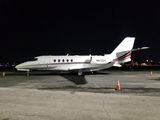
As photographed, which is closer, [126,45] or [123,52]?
[123,52]


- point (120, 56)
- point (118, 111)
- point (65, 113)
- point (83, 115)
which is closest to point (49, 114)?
point (65, 113)

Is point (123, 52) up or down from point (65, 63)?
up

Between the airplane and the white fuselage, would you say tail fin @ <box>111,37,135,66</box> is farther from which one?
the white fuselage

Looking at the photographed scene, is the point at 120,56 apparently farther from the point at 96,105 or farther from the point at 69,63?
the point at 96,105

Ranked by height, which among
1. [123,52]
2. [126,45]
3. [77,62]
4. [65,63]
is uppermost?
[126,45]

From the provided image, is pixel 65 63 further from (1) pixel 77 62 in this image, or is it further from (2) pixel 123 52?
(2) pixel 123 52

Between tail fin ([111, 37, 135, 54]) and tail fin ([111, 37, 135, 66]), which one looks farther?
tail fin ([111, 37, 135, 54])

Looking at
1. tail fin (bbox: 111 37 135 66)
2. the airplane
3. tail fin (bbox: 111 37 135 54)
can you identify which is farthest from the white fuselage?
tail fin (bbox: 111 37 135 54)

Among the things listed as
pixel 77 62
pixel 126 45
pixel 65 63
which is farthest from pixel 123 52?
pixel 65 63

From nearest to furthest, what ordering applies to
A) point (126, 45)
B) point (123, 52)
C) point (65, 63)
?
point (65, 63) → point (123, 52) → point (126, 45)

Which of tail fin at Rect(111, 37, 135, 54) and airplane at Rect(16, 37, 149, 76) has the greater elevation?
tail fin at Rect(111, 37, 135, 54)

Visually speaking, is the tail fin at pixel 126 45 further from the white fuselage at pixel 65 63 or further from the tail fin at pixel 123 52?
the white fuselage at pixel 65 63

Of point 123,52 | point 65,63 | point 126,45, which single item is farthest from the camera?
point 126,45

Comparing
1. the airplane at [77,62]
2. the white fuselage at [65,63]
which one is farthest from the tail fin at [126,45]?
the white fuselage at [65,63]
